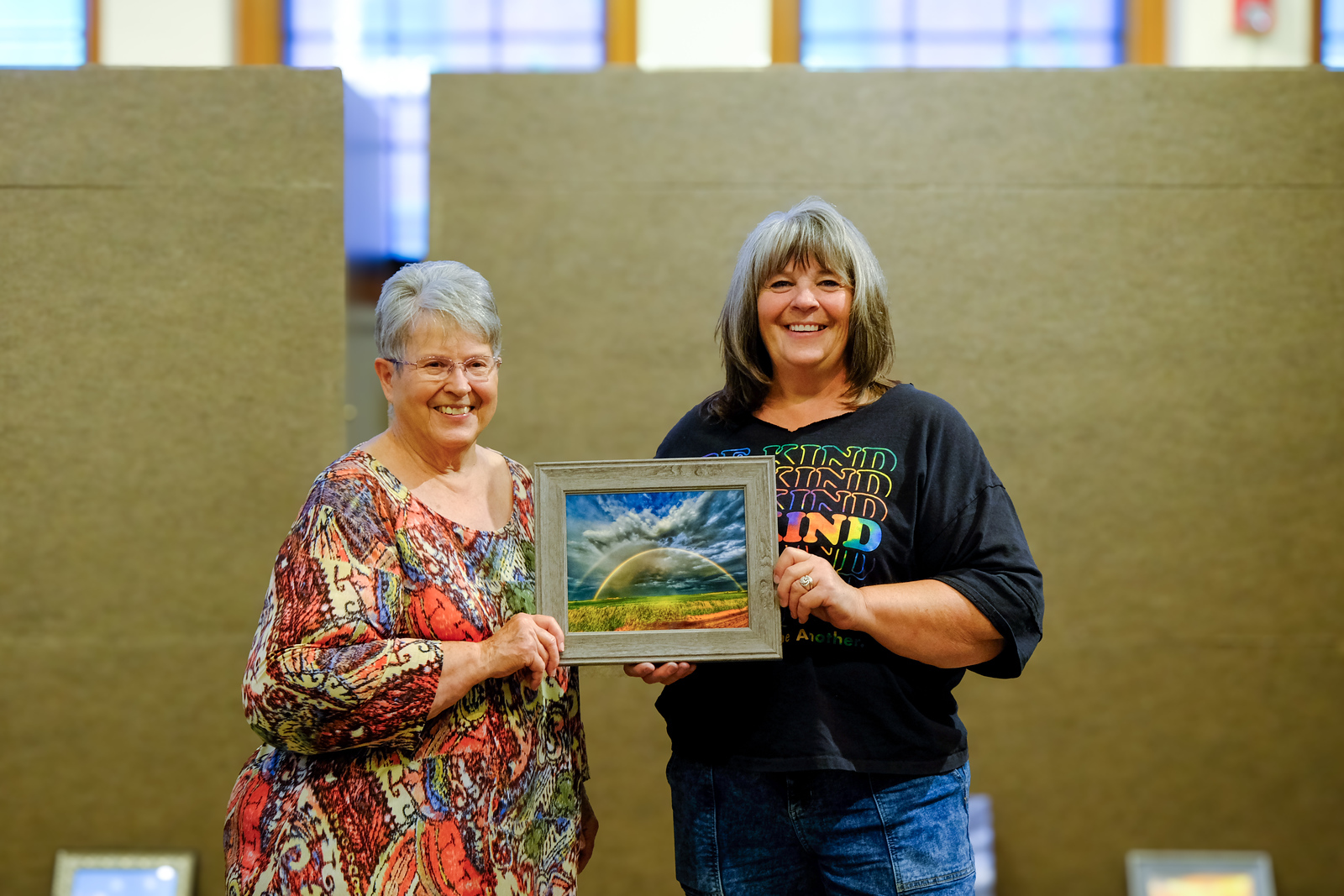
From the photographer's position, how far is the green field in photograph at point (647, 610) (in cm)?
157

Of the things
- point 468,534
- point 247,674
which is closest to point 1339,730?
point 468,534

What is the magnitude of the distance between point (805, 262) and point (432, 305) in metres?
0.59

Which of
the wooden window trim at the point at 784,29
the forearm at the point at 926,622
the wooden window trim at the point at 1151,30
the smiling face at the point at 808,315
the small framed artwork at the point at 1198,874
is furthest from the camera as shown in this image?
the wooden window trim at the point at 1151,30

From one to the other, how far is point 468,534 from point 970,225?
217 centimetres

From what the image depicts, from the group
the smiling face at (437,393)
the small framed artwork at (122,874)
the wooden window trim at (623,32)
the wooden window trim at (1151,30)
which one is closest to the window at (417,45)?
the wooden window trim at (623,32)

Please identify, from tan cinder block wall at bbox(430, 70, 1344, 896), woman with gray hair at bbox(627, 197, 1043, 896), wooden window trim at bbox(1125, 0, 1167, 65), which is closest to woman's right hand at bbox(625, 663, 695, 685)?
woman with gray hair at bbox(627, 197, 1043, 896)

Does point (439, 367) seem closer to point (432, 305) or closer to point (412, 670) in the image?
point (432, 305)

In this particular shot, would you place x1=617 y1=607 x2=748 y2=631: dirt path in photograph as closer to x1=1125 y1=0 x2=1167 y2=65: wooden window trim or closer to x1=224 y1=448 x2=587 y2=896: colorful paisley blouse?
x1=224 y1=448 x2=587 y2=896: colorful paisley blouse

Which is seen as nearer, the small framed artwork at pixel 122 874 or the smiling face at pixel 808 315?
the smiling face at pixel 808 315

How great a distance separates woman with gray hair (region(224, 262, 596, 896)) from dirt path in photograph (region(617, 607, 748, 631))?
143mm

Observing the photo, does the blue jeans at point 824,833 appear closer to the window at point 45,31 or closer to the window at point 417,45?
the window at point 417,45

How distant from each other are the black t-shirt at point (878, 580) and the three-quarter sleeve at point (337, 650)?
0.50m

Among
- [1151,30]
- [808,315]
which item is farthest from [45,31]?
[1151,30]

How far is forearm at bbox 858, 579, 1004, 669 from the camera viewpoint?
1.54 metres
